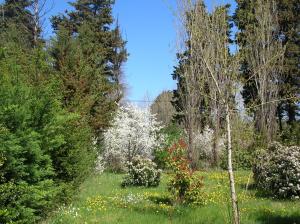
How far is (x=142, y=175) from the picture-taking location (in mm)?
16641

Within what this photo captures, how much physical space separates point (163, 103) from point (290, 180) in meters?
52.2

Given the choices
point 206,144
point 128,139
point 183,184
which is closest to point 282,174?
point 183,184

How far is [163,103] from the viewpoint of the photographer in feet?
213

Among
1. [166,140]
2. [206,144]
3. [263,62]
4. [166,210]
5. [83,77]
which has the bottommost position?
[166,210]

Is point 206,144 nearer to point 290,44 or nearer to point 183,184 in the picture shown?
point 290,44

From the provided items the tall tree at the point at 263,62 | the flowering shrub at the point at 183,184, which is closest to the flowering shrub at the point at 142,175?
the flowering shrub at the point at 183,184

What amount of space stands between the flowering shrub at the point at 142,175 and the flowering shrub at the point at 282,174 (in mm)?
4016

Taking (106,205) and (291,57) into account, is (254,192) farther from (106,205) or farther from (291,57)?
(291,57)

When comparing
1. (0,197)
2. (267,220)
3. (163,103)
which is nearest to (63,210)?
(0,197)

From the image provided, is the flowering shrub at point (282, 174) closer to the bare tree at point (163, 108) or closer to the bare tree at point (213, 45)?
the bare tree at point (213, 45)

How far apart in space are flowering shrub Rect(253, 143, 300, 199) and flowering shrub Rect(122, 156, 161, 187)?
4016mm

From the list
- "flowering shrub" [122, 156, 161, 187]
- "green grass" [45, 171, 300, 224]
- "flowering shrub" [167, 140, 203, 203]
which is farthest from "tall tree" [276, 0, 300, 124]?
"flowering shrub" [167, 140, 203, 203]

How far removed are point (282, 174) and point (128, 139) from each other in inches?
554

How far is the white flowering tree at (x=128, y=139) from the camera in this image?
26.0m
